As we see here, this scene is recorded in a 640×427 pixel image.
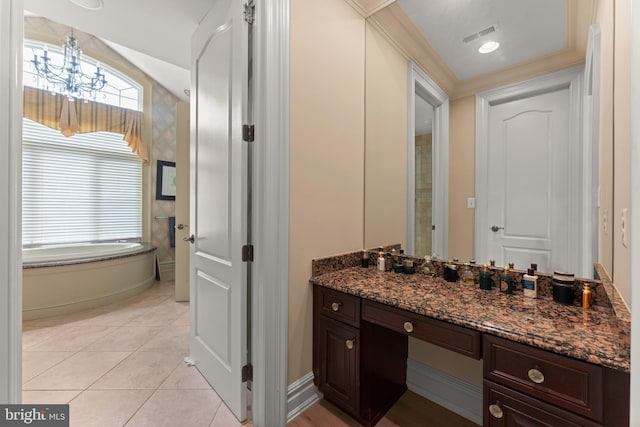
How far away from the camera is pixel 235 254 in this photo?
144 centimetres

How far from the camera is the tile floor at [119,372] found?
1474 millimetres

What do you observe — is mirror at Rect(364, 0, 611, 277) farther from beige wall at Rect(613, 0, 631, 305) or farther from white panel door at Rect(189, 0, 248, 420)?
white panel door at Rect(189, 0, 248, 420)

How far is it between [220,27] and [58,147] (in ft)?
12.2

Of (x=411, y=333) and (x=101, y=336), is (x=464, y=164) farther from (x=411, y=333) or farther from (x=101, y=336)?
(x=101, y=336)

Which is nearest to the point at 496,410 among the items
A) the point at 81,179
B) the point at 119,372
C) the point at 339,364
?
the point at 339,364

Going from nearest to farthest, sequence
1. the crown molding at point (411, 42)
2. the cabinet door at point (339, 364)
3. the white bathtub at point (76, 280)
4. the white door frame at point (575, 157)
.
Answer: the white door frame at point (575, 157)
the cabinet door at point (339, 364)
the crown molding at point (411, 42)
the white bathtub at point (76, 280)

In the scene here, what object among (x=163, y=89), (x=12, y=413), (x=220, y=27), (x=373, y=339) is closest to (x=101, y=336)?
(x=12, y=413)

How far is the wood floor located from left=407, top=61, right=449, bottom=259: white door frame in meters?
0.86

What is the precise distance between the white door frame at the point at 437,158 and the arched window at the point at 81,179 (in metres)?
4.59

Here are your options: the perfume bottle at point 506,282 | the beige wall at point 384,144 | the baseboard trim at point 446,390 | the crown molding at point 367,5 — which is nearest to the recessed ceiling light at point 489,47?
the beige wall at point 384,144

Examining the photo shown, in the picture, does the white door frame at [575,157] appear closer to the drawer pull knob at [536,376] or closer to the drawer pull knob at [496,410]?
the drawer pull knob at [536,376]

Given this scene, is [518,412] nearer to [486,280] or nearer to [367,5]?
[486,280]

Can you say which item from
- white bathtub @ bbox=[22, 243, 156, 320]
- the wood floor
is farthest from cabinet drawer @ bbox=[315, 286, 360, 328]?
white bathtub @ bbox=[22, 243, 156, 320]

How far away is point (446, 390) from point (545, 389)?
0.86 m
